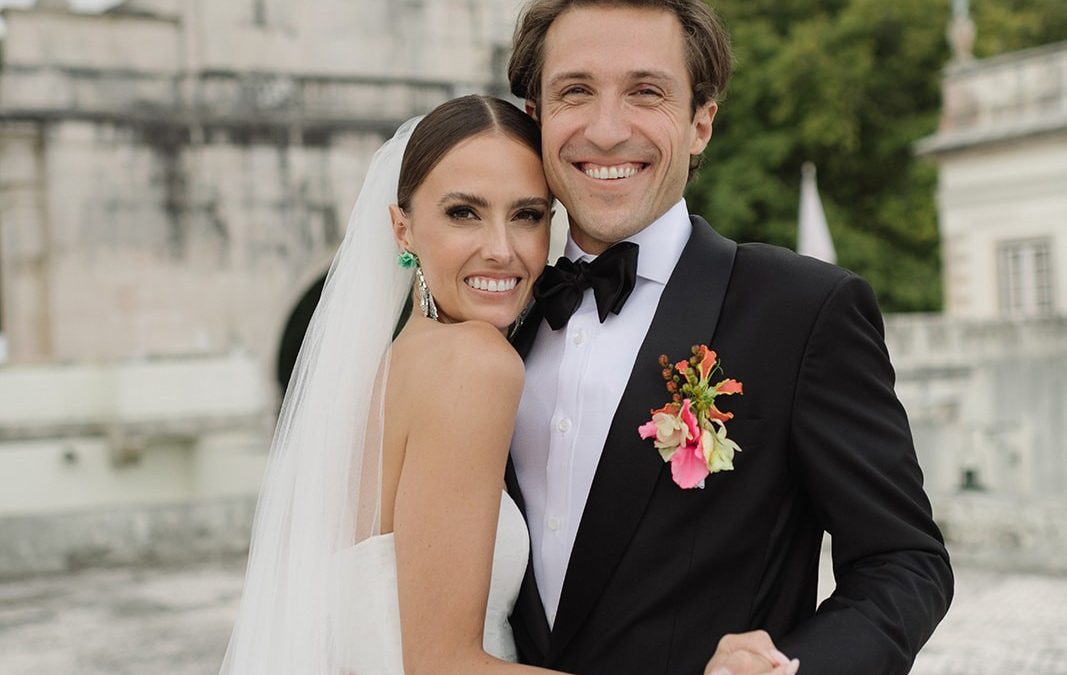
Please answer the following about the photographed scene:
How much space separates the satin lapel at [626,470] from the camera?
7.63 feet

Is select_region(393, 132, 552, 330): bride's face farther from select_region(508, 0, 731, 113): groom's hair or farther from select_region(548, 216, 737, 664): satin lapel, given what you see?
select_region(548, 216, 737, 664): satin lapel

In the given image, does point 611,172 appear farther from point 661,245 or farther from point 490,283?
point 490,283

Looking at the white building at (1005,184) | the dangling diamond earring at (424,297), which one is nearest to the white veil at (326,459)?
the dangling diamond earring at (424,297)

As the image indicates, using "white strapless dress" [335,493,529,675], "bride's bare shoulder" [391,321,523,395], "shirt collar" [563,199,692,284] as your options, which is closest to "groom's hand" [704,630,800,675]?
"white strapless dress" [335,493,529,675]

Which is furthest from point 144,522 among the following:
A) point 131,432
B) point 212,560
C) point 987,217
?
point 987,217

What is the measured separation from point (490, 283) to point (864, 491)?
909mm

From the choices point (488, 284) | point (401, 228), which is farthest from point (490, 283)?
point (401, 228)

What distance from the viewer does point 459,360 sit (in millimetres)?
2377

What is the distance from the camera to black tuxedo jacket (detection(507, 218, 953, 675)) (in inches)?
88.4

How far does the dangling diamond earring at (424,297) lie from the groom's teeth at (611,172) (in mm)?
492

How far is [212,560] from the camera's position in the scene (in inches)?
409

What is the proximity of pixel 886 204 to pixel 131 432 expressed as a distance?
22022 mm

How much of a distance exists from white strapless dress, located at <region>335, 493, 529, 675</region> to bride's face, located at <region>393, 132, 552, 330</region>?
45 centimetres

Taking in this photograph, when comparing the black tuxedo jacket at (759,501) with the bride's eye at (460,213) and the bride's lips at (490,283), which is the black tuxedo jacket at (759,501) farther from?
the bride's eye at (460,213)
